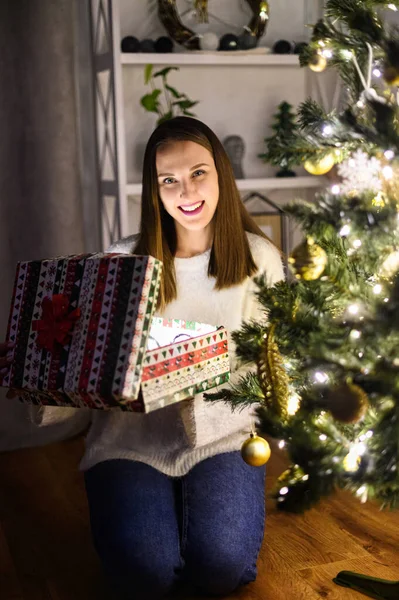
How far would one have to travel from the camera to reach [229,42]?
10.3 feet

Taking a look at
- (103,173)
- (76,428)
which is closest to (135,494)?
(76,428)

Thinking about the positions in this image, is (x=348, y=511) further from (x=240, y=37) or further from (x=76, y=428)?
(x=240, y=37)

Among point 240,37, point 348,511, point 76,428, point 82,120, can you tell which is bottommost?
point 76,428

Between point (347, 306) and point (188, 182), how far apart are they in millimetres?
768

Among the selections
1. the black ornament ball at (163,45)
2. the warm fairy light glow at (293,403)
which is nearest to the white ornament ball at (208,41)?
the black ornament ball at (163,45)

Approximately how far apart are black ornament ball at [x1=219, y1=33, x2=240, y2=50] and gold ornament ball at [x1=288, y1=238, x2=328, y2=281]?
2.14m

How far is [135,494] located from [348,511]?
2.54 ft

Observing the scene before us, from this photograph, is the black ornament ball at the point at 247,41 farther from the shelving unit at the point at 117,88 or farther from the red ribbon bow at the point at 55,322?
the red ribbon bow at the point at 55,322

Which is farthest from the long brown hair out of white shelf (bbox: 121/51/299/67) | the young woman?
white shelf (bbox: 121/51/299/67)

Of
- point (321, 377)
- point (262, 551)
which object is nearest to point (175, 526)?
point (262, 551)

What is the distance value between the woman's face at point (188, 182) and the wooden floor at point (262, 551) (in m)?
0.87

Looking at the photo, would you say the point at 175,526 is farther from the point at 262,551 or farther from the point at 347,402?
the point at 347,402

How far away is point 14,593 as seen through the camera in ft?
6.48

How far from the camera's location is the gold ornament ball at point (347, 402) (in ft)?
3.80
